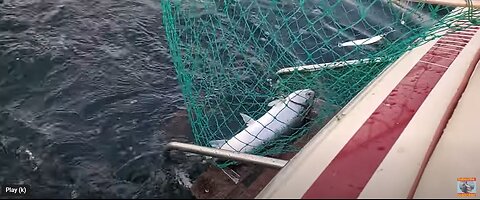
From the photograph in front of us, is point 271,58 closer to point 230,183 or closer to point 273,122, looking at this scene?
point 273,122

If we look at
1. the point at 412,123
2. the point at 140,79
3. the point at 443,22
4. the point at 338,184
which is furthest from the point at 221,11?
the point at 338,184

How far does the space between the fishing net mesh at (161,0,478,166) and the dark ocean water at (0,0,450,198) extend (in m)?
0.42

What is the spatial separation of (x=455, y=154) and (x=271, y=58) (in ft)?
11.8

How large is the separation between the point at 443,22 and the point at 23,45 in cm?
465

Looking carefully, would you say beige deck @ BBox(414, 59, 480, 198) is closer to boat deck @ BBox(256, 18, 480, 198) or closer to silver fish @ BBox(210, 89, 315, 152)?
boat deck @ BBox(256, 18, 480, 198)

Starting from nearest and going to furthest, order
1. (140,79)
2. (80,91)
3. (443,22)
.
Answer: (443,22)
(80,91)
(140,79)

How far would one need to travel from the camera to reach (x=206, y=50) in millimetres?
5449

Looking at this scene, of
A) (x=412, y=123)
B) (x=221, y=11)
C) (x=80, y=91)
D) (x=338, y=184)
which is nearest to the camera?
(x=338, y=184)

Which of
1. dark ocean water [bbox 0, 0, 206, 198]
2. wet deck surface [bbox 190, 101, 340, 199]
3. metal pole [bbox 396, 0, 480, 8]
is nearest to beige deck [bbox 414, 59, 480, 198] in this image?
metal pole [bbox 396, 0, 480, 8]

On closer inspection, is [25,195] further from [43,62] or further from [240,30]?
[240,30]

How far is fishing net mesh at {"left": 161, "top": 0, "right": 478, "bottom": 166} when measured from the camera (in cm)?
391

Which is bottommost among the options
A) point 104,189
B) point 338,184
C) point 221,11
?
point 104,189

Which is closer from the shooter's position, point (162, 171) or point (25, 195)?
point (25, 195)
